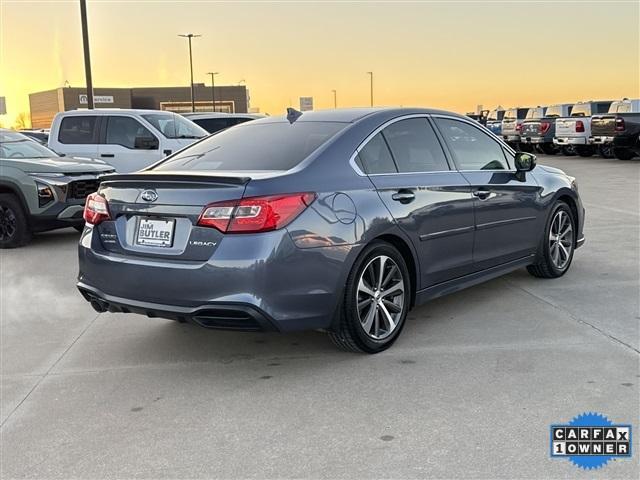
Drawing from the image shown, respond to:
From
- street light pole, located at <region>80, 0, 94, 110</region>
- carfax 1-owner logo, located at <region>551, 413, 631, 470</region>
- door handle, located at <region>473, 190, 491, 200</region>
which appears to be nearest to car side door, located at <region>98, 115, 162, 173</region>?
street light pole, located at <region>80, 0, 94, 110</region>

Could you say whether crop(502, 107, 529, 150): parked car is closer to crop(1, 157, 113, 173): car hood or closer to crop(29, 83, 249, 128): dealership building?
crop(1, 157, 113, 173): car hood

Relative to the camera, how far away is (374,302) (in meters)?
4.45

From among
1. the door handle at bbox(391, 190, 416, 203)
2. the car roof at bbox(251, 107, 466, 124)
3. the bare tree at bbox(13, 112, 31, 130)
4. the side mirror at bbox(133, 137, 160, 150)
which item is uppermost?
the car roof at bbox(251, 107, 466, 124)

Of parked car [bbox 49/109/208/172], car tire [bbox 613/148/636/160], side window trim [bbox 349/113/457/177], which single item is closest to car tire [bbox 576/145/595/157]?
car tire [bbox 613/148/636/160]

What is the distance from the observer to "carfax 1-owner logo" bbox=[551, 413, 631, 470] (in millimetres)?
3135

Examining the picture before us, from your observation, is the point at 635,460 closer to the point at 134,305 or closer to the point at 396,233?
the point at 396,233

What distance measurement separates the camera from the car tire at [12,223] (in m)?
9.12

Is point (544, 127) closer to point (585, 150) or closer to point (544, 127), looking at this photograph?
point (544, 127)

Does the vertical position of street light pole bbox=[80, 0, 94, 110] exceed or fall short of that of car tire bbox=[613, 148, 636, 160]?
it exceeds it

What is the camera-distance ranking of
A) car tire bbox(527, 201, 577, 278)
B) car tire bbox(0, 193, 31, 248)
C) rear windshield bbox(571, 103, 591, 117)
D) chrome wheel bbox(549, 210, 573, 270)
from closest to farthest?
1. car tire bbox(527, 201, 577, 278)
2. chrome wheel bbox(549, 210, 573, 270)
3. car tire bbox(0, 193, 31, 248)
4. rear windshield bbox(571, 103, 591, 117)

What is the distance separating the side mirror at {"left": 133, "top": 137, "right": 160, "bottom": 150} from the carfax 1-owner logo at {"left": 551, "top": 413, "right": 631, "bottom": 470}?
9784mm

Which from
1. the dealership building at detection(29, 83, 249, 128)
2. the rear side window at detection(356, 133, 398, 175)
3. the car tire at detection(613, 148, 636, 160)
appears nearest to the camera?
the rear side window at detection(356, 133, 398, 175)

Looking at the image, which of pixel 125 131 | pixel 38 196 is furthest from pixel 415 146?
pixel 125 131

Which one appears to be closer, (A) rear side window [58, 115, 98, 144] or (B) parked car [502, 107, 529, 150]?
(A) rear side window [58, 115, 98, 144]
